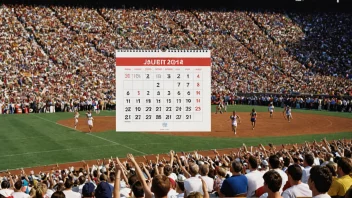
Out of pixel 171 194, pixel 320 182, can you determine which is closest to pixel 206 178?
pixel 171 194

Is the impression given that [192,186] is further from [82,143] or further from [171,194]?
[82,143]

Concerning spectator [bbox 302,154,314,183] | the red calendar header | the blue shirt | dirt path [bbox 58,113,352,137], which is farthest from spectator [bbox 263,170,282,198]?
dirt path [bbox 58,113,352,137]

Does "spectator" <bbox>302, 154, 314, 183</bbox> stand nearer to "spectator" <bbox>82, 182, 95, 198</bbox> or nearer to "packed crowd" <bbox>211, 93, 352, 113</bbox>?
"spectator" <bbox>82, 182, 95, 198</bbox>

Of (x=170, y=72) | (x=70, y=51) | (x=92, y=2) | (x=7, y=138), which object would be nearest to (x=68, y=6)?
(x=92, y=2)

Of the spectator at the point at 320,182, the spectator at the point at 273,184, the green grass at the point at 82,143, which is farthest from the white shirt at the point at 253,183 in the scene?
the green grass at the point at 82,143

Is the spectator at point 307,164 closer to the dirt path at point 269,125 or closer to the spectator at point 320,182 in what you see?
the spectator at point 320,182
